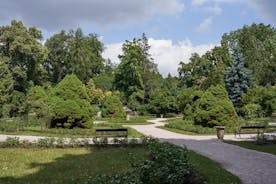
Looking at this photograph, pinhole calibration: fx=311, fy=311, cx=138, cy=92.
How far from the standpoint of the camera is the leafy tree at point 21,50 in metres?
45.2

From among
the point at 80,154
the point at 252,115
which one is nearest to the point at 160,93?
the point at 252,115

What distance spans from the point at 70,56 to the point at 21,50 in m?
17.3

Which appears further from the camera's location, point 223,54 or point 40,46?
point 223,54

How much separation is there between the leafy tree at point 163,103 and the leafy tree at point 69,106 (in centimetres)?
2437

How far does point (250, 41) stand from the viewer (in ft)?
212

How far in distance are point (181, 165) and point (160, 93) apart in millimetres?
39841

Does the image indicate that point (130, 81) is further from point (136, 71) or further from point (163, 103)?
point (163, 103)

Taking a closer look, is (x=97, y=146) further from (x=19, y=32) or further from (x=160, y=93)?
(x=19, y=32)

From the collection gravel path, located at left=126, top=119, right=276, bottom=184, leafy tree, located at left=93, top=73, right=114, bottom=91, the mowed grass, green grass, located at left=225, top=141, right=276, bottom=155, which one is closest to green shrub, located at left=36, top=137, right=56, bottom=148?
the mowed grass

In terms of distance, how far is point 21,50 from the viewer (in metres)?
45.1

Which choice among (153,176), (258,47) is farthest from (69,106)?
(258,47)

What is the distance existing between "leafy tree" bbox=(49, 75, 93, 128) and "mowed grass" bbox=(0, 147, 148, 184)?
824cm

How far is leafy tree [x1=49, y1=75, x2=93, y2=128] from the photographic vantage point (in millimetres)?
20750

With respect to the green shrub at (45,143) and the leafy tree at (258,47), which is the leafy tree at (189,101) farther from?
the leafy tree at (258,47)
